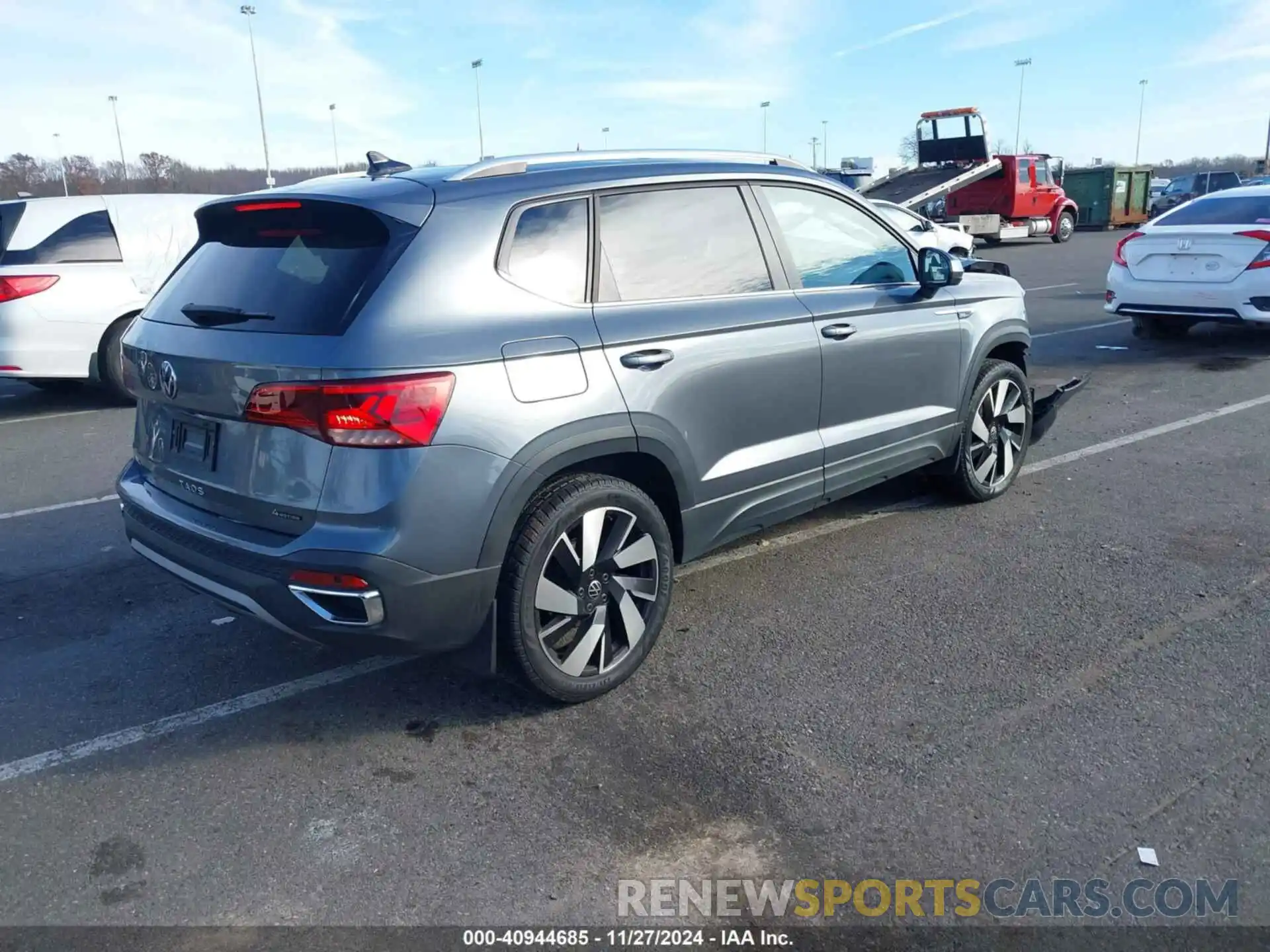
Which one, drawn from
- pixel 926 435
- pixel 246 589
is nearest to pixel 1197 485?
pixel 926 435

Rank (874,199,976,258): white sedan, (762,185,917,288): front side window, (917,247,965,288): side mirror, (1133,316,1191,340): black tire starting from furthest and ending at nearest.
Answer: (874,199,976,258): white sedan < (1133,316,1191,340): black tire < (917,247,965,288): side mirror < (762,185,917,288): front side window

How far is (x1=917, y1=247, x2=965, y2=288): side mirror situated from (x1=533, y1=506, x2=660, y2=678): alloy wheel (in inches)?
84.2

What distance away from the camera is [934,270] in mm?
4859

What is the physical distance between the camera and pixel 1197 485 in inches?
234

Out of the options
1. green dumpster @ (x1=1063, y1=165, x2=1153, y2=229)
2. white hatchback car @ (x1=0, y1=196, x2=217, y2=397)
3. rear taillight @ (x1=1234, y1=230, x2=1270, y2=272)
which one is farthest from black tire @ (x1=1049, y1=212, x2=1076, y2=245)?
white hatchback car @ (x1=0, y1=196, x2=217, y2=397)

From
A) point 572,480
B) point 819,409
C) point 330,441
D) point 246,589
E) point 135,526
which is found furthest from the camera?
point 819,409

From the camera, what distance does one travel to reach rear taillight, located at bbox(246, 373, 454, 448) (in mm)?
2947

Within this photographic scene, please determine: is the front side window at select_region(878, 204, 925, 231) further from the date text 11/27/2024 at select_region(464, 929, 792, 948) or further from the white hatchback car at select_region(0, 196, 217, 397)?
the date text 11/27/2024 at select_region(464, 929, 792, 948)

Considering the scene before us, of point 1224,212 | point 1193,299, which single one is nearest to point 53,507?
point 1193,299

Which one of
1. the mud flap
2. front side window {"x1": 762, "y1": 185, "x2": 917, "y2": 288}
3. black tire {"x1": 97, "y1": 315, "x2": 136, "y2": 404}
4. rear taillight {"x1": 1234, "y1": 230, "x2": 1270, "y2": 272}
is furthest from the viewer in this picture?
rear taillight {"x1": 1234, "y1": 230, "x2": 1270, "y2": 272}

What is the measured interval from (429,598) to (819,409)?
2019 mm

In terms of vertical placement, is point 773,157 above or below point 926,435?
above

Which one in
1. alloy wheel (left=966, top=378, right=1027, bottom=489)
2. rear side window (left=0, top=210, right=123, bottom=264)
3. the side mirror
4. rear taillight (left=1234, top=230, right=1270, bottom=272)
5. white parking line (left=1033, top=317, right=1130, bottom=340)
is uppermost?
rear side window (left=0, top=210, right=123, bottom=264)

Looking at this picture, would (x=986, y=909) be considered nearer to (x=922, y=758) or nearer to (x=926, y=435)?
(x=922, y=758)
